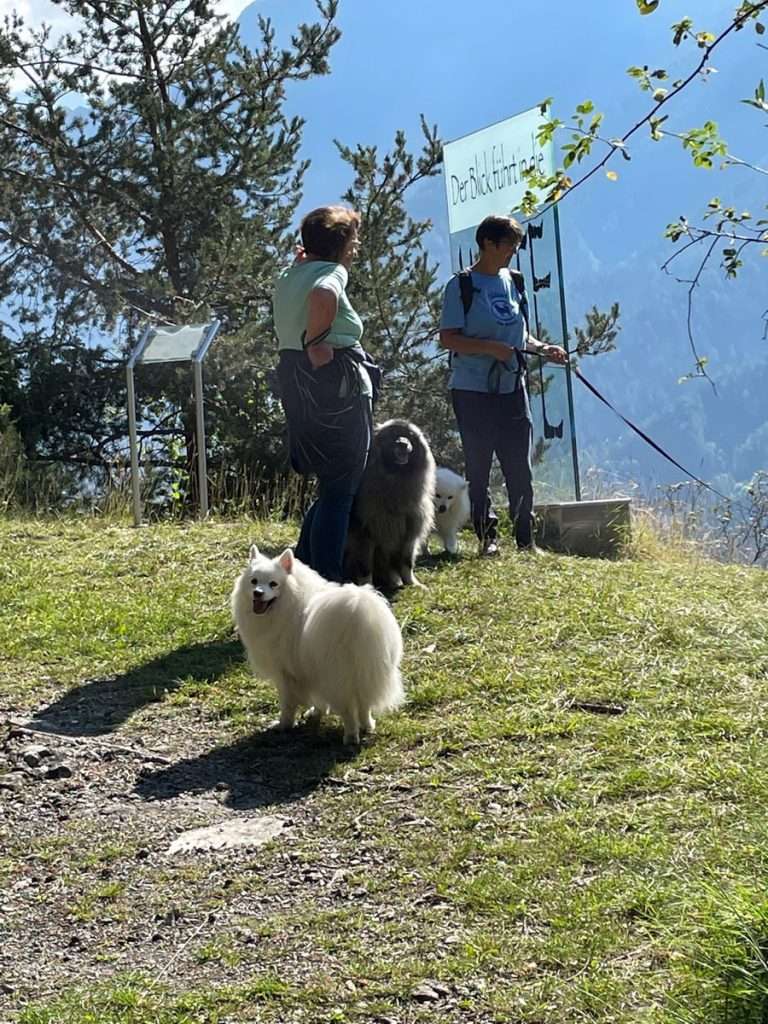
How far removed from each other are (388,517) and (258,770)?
103 inches

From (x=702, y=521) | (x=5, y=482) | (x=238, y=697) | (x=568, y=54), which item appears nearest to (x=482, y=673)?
(x=238, y=697)

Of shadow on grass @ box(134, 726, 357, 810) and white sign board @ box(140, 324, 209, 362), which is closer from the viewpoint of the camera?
shadow on grass @ box(134, 726, 357, 810)

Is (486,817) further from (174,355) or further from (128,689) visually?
(174,355)

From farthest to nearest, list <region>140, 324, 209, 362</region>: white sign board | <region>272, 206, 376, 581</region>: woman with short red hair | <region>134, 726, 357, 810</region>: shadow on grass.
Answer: <region>140, 324, 209, 362</region>: white sign board → <region>272, 206, 376, 581</region>: woman with short red hair → <region>134, 726, 357, 810</region>: shadow on grass

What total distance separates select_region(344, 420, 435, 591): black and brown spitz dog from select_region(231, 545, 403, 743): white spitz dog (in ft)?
6.55

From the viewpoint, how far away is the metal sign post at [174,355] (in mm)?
9742

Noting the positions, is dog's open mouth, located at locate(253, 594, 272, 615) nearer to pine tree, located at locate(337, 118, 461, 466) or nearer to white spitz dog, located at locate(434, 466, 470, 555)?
white spitz dog, located at locate(434, 466, 470, 555)

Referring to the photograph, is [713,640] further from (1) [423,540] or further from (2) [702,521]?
(2) [702,521]

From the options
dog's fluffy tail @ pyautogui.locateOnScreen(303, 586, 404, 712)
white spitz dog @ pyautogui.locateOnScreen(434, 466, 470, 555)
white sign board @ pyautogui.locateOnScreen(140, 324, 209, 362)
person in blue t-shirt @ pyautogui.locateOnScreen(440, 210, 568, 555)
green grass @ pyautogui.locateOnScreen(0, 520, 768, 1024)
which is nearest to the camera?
green grass @ pyautogui.locateOnScreen(0, 520, 768, 1024)

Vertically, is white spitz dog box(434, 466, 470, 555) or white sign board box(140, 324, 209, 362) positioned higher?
white sign board box(140, 324, 209, 362)

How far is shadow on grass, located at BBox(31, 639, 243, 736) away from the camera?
16.6 ft

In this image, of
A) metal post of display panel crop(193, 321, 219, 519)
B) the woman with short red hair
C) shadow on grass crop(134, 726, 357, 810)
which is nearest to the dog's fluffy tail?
shadow on grass crop(134, 726, 357, 810)

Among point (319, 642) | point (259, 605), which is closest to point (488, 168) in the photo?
point (259, 605)

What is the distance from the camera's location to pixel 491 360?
723 cm
